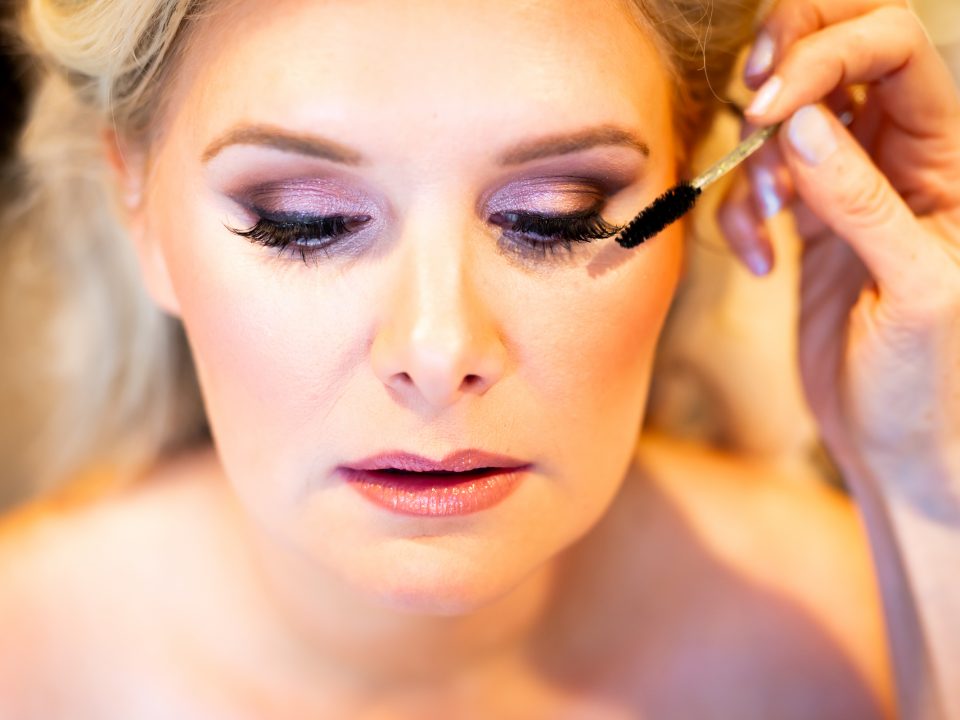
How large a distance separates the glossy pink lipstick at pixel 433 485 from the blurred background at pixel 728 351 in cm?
64

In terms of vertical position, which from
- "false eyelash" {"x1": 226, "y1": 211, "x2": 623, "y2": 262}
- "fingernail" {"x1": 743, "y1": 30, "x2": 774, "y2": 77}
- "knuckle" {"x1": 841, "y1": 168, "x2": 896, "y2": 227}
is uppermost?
"fingernail" {"x1": 743, "y1": 30, "x2": 774, "y2": 77}

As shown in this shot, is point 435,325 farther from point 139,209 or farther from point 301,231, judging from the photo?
point 139,209

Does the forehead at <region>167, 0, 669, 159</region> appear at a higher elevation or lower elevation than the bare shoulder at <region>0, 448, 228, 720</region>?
higher

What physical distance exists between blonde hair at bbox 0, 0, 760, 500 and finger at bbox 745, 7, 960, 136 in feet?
0.34

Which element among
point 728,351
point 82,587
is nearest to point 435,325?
point 82,587

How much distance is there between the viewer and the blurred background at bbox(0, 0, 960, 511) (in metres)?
1.50

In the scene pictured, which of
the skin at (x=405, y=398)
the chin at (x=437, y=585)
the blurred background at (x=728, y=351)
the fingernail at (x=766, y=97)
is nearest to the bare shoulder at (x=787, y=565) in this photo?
the skin at (x=405, y=398)

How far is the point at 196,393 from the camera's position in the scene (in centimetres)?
147

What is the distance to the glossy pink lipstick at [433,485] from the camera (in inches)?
36.8

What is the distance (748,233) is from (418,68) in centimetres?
48

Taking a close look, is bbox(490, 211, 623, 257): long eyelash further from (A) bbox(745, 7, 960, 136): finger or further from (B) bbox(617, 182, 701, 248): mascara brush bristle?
(A) bbox(745, 7, 960, 136): finger

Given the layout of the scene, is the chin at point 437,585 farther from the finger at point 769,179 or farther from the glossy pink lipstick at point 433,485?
the finger at point 769,179

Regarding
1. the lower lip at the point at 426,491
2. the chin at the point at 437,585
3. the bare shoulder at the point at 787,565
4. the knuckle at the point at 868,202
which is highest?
the knuckle at the point at 868,202

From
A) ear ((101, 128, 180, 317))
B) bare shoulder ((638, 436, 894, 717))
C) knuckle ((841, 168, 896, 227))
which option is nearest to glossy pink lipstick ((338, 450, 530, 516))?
ear ((101, 128, 180, 317))
